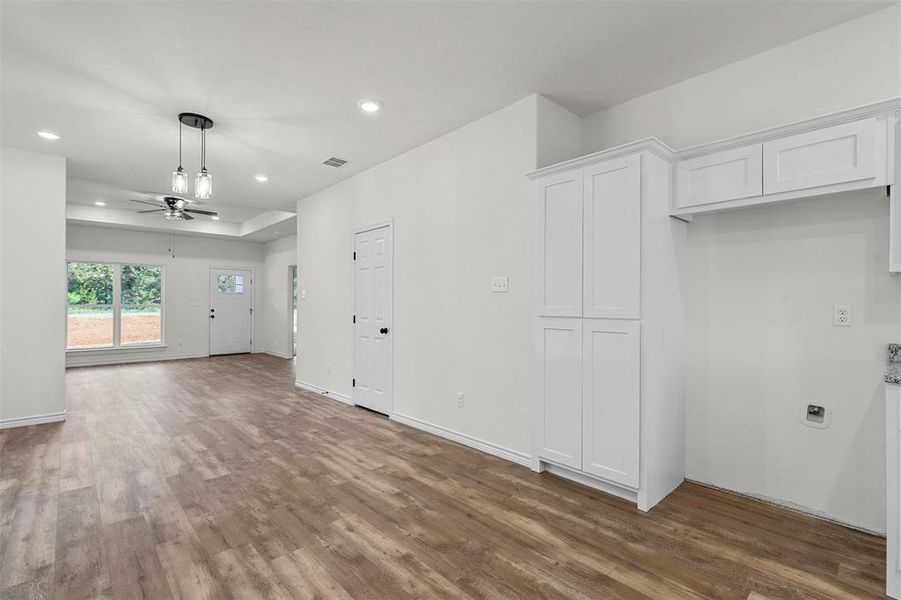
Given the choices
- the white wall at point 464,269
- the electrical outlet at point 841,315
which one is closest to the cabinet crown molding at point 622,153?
the white wall at point 464,269

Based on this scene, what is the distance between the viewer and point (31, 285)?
4.52m

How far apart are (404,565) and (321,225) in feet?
16.3

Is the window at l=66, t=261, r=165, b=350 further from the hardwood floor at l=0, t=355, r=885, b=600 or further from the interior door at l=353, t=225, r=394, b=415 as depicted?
the interior door at l=353, t=225, r=394, b=415

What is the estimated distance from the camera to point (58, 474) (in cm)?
320

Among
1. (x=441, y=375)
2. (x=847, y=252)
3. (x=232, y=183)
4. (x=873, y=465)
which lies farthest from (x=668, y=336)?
(x=232, y=183)

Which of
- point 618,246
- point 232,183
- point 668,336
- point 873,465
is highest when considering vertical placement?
point 232,183

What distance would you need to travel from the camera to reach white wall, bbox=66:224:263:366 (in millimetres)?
8492

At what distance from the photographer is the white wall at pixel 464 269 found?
344 centimetres

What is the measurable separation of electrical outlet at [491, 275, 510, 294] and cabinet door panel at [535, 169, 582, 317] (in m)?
0.35

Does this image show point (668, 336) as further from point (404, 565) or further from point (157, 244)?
point (157, 244)

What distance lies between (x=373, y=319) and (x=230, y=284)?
694 centimetres

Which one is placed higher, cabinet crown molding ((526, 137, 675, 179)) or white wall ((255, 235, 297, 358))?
cabinet crown molding ((526, 137, 675, 179))

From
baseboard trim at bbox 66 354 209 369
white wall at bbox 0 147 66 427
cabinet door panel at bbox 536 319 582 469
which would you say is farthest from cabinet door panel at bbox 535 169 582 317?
baseboard trim at bbox 66 354 209 369

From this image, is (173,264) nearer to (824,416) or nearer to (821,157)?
(821,157)
